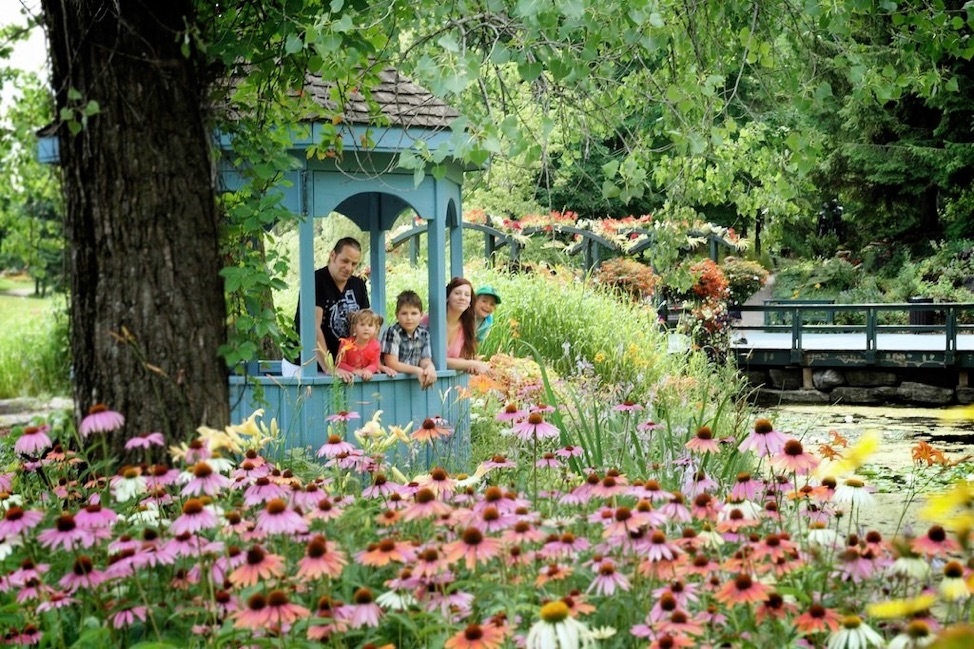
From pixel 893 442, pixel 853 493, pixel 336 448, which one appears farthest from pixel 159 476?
pixel 893 442

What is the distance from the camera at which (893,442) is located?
9.29 m

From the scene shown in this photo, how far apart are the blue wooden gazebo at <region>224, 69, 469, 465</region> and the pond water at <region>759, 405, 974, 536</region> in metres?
1.79

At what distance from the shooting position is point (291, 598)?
7.32 feet

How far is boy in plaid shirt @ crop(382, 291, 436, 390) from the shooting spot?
582 cm

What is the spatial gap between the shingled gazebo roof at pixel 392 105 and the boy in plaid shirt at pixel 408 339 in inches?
35.8

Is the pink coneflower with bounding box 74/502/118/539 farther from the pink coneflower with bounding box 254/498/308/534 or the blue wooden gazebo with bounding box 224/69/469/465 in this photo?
the blue wooden gazebo with bounding box 224/69/469/465

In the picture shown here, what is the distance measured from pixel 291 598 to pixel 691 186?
3675mm

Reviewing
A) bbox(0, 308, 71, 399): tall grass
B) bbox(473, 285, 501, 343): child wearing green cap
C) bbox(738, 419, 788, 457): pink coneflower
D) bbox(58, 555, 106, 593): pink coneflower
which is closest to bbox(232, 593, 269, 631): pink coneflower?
bbox(58, 555, 106, 593): pink coneflower

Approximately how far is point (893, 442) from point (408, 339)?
5.21 meters

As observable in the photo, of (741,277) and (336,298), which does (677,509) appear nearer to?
(336,298)

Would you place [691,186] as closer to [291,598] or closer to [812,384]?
[291,598]

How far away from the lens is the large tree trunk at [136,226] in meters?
3.41

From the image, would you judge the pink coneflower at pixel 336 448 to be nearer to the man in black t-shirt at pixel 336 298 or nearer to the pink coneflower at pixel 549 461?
the pink coneflower at pixel 549 461

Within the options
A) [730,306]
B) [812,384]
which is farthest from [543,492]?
[730,306]
